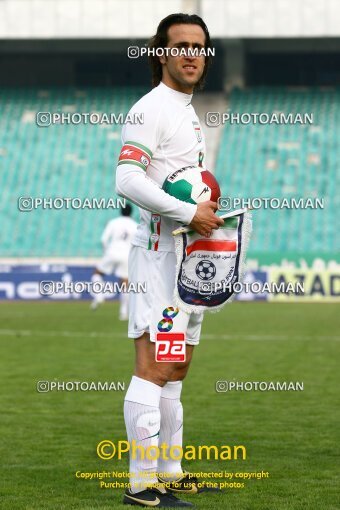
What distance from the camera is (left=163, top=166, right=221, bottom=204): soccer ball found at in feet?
17.6

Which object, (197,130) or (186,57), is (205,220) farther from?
(186,57)

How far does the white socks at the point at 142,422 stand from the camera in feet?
17.6

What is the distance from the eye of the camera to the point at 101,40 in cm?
3675

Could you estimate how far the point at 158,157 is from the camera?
548cm

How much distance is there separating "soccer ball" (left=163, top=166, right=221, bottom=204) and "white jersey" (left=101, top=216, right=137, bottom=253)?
51.1 ft

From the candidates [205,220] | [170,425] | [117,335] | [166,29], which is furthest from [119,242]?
[205,220]

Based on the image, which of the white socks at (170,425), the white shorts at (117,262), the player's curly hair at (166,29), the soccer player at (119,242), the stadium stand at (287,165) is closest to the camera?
the player's curly hair at (166,29)

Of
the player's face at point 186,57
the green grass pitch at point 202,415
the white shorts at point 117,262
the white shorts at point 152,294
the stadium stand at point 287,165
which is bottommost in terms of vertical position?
the green grass pitch at point 202,415

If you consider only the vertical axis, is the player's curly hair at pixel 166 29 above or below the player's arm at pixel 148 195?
above

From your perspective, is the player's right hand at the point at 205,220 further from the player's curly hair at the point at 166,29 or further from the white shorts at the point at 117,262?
the white shorts at the point at 117,262

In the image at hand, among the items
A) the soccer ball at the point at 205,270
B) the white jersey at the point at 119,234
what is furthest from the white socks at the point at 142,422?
the white jersey at the point at 119,234

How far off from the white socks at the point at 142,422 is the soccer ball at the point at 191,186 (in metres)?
0.88

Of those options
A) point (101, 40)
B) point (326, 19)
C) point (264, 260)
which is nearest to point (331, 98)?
point (326, 19)

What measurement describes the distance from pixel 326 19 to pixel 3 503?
31069mm
